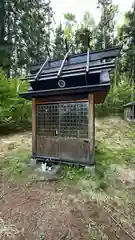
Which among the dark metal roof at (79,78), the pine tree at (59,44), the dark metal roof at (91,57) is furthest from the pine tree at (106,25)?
the dark metal roof at (79,78)

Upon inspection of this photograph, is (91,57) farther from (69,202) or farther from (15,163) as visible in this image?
(69,202)

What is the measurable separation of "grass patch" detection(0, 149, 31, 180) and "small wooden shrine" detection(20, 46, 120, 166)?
0.47m

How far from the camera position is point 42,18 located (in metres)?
17.3

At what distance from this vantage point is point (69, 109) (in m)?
5.11

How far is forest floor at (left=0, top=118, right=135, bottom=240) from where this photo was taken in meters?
2.96

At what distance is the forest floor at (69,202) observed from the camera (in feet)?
9.70

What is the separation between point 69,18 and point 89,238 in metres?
22.6

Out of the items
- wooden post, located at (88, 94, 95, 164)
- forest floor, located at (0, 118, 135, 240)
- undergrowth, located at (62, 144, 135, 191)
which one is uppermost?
wooden post, located at (88, 94, 95, 164)

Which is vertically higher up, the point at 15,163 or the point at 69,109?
the point at 69,109

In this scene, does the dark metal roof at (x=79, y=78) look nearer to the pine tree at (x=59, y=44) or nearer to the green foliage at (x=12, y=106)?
the green foliage at (x=12, y=106)

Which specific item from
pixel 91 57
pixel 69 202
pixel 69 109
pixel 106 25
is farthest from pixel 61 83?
pixel 106 25

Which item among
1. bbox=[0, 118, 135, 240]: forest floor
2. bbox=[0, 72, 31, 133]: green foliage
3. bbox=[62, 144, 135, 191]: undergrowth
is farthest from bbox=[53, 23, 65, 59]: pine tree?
bbox=[0, 118, 135, 240]: forest floor

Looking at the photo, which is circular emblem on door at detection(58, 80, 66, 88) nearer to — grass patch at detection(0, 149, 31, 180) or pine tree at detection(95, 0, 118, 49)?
grass patch at detection(0, 149, 31, 180)

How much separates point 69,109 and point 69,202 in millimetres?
2385
